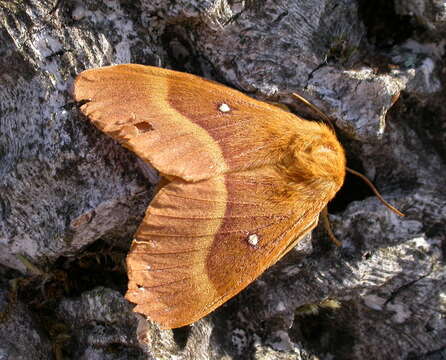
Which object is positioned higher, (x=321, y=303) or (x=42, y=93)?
(x=42, y=93)

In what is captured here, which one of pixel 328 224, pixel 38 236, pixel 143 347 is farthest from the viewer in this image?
pixel 328 224

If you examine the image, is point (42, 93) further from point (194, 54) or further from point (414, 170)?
point (414, 170)

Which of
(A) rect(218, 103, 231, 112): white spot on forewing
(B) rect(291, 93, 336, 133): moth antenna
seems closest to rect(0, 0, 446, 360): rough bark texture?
(B) rect(291, 93, 336, 133): moth antenna

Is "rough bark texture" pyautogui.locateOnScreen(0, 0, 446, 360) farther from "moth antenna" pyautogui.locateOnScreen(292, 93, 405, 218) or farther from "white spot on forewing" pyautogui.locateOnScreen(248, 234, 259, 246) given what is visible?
"white spot on forewing" pyautogui.locateOnScreen(248, 234, 259, 246)

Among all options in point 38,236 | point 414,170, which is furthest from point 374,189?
point 38,236

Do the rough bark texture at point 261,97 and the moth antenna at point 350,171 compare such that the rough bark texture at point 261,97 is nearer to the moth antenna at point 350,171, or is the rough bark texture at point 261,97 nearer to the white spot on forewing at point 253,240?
the moth antenna at point 350,171

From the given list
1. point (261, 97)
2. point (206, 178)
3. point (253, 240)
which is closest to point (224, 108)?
point (261, 97)

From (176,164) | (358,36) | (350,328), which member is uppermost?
(358,36)
